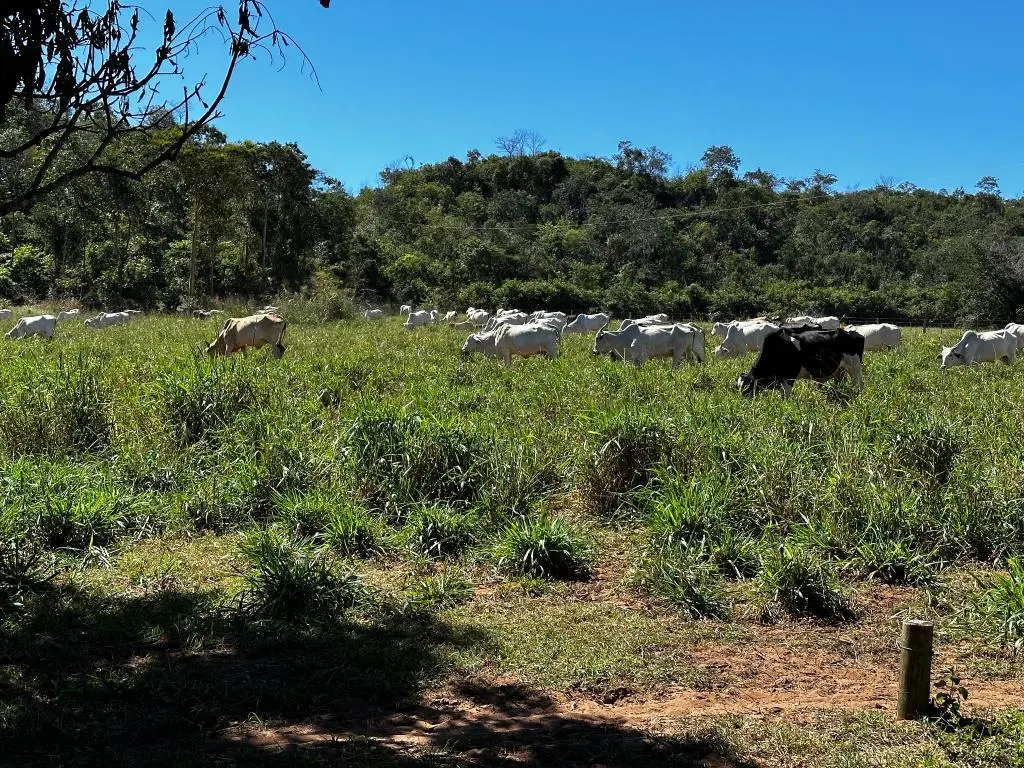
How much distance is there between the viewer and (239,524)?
6.95m

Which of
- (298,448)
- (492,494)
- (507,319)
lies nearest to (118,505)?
(298,448)

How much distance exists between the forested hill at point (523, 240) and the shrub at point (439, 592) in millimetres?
16287

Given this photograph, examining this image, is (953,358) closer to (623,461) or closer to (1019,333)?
(1019,333)

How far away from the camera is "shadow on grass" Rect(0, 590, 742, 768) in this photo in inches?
140

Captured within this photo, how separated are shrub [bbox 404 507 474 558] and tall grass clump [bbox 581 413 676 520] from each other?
1.23m

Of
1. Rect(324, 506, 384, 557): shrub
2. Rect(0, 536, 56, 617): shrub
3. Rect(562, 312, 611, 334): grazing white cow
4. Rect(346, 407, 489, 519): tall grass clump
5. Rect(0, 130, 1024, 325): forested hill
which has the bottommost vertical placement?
Rect(0, 536, 56, 617): shrub

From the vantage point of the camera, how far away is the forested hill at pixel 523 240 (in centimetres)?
3928

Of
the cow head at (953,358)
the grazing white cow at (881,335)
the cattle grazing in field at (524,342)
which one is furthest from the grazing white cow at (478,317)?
the cow head at (953,358)

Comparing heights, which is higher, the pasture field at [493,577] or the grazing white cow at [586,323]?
the grazing white cow at [586,323]

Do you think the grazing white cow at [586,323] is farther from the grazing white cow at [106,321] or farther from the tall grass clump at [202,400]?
the tall grass clump at [202,400]

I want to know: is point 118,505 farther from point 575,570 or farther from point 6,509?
point 575,570

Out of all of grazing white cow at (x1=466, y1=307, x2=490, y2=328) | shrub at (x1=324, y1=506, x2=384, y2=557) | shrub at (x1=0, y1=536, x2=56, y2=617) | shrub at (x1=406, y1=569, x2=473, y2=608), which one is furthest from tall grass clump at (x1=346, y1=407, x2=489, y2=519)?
grazing white cow at (x1=466, y1=307, x2=490, y2=328)

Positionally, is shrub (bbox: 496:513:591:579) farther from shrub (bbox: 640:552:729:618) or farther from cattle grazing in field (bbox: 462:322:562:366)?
cattle grazing in field (bbox: 462:322:562:366)

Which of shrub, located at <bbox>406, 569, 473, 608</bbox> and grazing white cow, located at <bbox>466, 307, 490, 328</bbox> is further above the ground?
grazing white cow, located at <bbox>466, 307, 490, 328</bbox>
